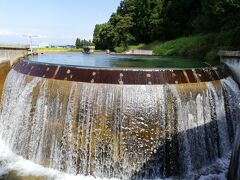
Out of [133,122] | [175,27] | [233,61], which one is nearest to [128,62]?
[233,61]

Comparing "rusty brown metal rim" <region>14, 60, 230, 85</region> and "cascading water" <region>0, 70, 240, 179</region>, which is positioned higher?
"rusty brown metal rim" <region>14, 60, 230, 85</region>

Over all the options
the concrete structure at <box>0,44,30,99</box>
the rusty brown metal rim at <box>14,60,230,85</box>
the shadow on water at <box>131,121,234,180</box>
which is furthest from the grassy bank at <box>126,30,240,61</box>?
the concrete structure at <box>0,44,30,99</box>

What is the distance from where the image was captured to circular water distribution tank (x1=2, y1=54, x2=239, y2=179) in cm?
Answer: 877

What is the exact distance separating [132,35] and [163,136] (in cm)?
2819

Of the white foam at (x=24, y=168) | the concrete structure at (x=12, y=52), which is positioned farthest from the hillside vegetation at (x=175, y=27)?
the white foam at (x=24, y=168)

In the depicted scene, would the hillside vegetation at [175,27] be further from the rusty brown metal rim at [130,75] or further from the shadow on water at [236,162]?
the shadow on water at [236,162]

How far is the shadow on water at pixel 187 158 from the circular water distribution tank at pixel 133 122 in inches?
1.0

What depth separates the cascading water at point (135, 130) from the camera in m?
8.77

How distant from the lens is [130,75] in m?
8.98

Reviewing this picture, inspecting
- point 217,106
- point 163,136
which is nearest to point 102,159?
point 163,136

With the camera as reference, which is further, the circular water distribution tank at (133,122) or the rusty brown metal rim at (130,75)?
the rusty brown metal rim at (130,75)

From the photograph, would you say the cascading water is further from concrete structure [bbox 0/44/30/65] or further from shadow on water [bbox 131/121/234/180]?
concrete structure [bbox 0/44/30/65]

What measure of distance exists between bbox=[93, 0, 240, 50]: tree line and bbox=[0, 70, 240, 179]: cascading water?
28.8 feet

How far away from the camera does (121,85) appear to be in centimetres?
885
